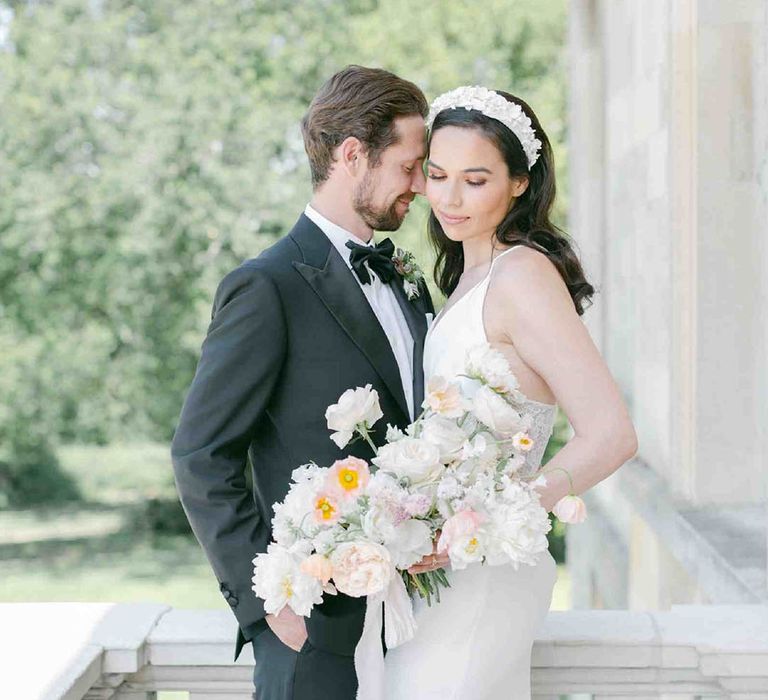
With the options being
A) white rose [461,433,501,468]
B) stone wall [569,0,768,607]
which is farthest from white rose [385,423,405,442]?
stone wall [569,0,768,607]

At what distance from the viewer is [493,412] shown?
2041 millimetres

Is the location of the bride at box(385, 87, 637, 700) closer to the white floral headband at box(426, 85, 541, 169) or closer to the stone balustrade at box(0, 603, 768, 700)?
the white floral headband at box(426, 85, 541, 169)

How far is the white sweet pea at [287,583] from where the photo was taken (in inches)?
80.0

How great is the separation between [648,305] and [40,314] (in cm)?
1192

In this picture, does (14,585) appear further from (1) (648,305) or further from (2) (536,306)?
(2) (536,306)

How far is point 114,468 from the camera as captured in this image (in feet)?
71.2

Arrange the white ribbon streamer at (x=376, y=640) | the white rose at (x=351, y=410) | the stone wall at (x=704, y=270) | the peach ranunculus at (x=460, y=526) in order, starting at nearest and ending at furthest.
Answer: the peach ranunculus at (x=460, y=526) → the white rose at (x=351, y=410) → the white ribbon streamer at (x=376, y=640) → the stone wall at (x=704, y=270)

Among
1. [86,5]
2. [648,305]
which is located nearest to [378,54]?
[86,5]

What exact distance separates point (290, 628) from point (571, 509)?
61 centimetres

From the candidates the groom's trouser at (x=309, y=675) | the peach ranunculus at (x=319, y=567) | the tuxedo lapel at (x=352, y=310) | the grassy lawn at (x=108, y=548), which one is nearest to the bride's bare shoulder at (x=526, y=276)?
the tuxedo lapel at (x=352, y=310)

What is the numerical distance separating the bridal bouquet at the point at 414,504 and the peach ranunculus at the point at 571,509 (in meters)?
0.07

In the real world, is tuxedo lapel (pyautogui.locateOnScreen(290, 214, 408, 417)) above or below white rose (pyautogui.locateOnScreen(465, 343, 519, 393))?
above

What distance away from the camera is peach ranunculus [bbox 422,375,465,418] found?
2.03m

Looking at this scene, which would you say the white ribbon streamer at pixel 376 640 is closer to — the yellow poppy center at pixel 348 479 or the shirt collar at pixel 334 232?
the yellow poppy center at pixel 348 479
